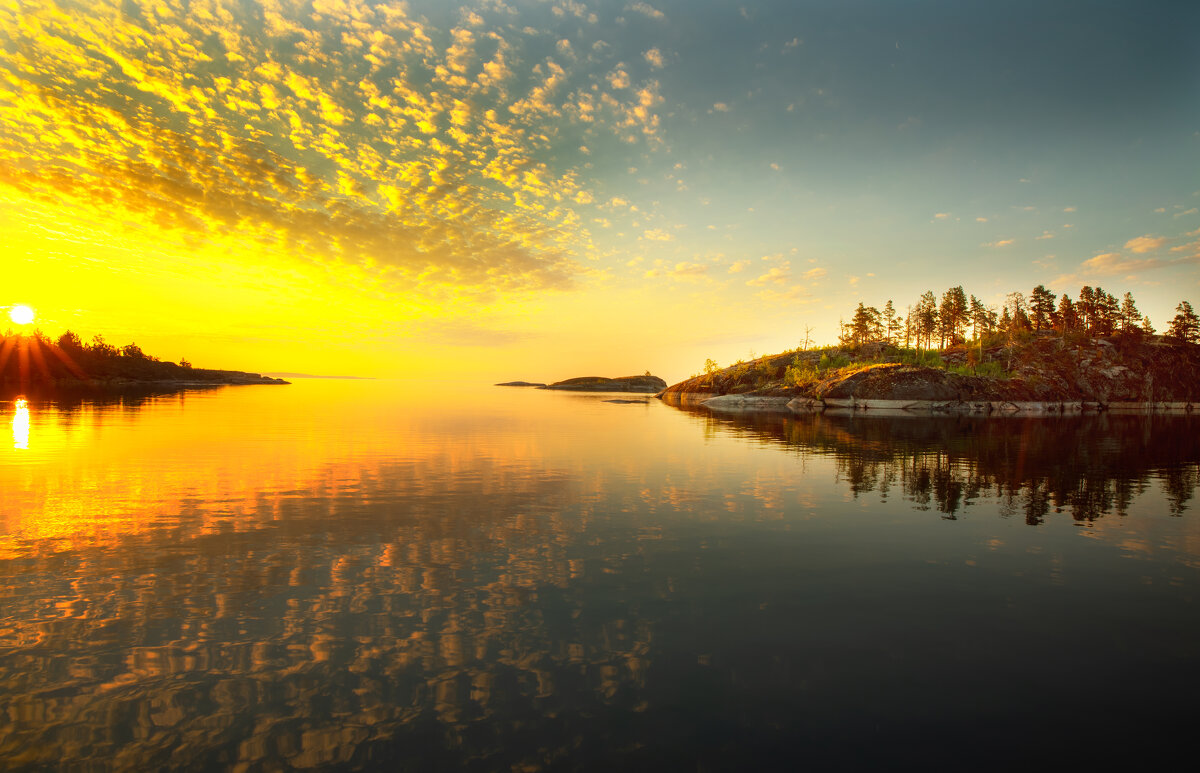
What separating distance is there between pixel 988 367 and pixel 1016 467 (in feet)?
347

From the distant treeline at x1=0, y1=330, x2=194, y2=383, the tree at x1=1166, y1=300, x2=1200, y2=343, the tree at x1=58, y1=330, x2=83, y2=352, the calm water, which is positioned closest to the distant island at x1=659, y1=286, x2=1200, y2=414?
the tree at x1=1166, y1=300, x2=1200, y2=343

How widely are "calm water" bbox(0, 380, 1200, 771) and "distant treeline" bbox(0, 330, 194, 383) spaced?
19105cm

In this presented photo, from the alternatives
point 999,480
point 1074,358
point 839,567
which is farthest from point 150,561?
point 1074,358

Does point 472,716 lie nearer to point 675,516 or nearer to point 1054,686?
point 1054,686

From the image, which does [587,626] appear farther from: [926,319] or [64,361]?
[64,361]

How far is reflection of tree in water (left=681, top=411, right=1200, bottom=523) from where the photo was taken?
19.9 meters

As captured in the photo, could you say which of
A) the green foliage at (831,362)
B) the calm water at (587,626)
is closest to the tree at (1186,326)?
the green foliage at (831,362)

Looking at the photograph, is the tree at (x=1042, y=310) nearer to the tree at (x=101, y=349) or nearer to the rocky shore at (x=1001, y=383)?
the rocky shore at (x=1001, y=383)

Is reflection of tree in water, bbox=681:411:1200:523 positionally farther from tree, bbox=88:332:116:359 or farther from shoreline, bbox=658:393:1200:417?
tree, bbox=88:332:116:359

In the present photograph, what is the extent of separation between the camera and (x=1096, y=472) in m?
26.7

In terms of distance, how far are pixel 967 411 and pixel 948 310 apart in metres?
67.5

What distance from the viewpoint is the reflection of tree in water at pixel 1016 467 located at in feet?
65.4

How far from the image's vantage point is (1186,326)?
12738 cm

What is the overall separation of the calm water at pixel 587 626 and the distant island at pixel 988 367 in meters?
81.7
